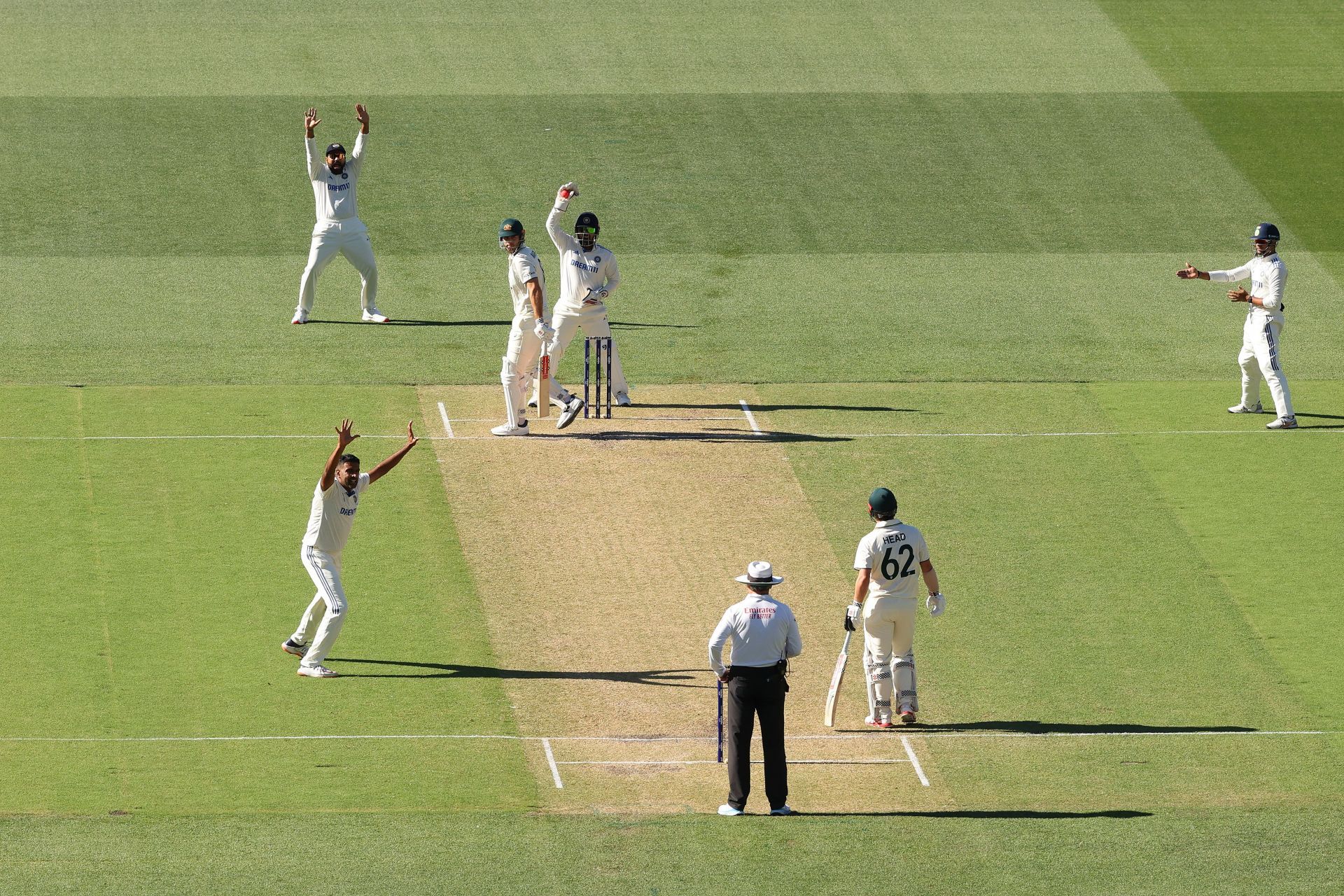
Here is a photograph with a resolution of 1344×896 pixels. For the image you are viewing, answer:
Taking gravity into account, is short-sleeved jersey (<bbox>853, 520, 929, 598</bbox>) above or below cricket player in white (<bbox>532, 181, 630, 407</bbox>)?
below

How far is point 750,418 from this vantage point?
2716cm

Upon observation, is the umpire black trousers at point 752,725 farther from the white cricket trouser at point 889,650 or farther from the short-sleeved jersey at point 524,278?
the short-sleeved jersey at point 524,278

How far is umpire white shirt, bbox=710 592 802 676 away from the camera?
1669cm

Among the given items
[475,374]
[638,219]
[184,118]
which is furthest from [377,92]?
[475,374]

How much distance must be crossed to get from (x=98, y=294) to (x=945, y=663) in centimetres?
1667

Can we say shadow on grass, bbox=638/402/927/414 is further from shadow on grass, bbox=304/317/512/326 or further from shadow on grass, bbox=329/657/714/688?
shadow on grass, bbox=329/657/714/688

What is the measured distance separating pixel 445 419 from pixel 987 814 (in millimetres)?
11553

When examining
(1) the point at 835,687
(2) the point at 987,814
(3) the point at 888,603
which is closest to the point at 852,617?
(3) the point at 888,603

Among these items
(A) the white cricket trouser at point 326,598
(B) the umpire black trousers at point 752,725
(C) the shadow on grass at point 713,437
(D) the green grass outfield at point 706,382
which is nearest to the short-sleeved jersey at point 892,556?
(D) the green grass outfield at point 706,382

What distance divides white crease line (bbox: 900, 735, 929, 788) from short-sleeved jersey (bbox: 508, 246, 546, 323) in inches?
347

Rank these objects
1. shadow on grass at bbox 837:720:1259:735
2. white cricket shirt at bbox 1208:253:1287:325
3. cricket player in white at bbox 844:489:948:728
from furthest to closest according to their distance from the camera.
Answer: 1. white cricket shirt at bbox 1208:253:1287:325
2. shadow on grass at bbox 837:720:1259:735
3. cricket player in white at bbox 844:489:948:728

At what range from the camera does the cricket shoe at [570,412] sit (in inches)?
1027

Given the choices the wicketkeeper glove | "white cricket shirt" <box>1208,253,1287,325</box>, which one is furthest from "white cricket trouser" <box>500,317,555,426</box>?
"white cricket shirt" <box>1208,253,1287,325</box>

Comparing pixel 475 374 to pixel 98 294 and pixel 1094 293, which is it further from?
pixel 1094 293
